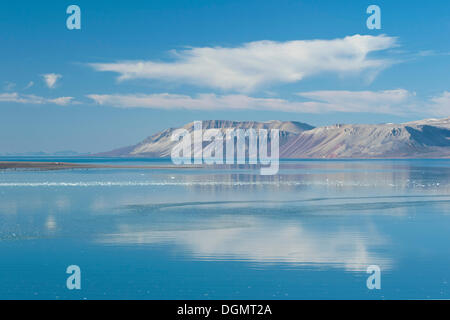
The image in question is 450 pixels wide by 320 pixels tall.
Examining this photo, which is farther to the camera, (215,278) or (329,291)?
(215,278)

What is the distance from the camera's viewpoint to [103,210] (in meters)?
35.1

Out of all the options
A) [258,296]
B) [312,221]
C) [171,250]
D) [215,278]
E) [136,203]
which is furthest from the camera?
[136,203]

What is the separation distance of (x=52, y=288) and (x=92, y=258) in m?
3.95

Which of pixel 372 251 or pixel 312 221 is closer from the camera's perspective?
pixel 372 251

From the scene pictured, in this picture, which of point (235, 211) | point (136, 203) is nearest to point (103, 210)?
point (136, 203)

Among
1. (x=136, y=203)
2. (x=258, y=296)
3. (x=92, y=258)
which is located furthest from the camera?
(x=136, y=203)

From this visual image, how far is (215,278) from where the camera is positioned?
661 inches

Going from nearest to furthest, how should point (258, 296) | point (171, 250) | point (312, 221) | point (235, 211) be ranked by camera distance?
point (258, 296), point (171, 250), point (312, 221), point (235, 211)

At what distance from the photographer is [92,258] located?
19734 millimetres
